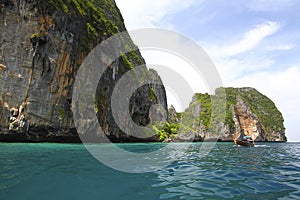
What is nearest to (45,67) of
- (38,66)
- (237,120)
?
(38,66)

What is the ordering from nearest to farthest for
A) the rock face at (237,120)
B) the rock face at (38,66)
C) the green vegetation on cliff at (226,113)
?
the rock face at (38,66)
the rock face at (237,120)
the green vegetation on cliff at (226,113)

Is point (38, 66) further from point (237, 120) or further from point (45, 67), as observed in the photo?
point (237, 120)

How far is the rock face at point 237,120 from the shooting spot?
235 ft

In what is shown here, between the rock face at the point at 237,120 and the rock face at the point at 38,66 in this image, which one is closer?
the rock face at the point at 38,66

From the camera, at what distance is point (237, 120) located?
248 ft

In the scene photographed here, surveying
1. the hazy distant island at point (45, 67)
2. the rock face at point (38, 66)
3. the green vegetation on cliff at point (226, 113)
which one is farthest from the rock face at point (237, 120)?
the rock face at point (38, 66)

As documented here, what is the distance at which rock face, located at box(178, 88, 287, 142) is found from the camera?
7156 cm

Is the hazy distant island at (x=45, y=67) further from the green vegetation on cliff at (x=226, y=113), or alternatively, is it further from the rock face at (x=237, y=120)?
the green vegetation on cliff at (x=226, y=113)

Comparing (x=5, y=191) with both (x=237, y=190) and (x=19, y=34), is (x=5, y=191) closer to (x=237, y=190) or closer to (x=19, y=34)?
(x=237, y=190)

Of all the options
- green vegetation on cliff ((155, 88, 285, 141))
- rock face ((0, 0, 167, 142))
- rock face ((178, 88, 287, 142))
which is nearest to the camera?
rock face ((0, 0, 167, 142))

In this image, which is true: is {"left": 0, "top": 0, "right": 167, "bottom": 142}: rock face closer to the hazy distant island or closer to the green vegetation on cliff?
the hazy distant island

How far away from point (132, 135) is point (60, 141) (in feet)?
45.4

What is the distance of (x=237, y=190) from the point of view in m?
4.80

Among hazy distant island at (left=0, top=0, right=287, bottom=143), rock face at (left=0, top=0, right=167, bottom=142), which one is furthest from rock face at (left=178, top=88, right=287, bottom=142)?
rock face at (left=0, top=0, right=167, bottom=142)
